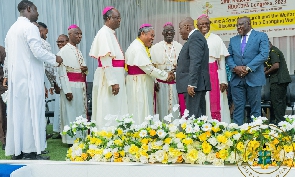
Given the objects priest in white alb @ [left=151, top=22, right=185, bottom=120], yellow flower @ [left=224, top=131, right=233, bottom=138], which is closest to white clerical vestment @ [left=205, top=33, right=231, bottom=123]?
priest in white alb @ [left=151, top=22, right=185, bottom=120]

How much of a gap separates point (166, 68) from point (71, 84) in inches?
58.8

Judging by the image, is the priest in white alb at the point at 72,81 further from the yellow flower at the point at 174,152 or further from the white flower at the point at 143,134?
the yellow flower at the point at 174,152

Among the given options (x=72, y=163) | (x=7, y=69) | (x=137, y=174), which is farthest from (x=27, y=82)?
(x=137, y=174)

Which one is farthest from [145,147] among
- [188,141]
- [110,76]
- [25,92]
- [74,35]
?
[74,35]

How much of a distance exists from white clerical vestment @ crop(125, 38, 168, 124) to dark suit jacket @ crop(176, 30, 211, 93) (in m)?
0.75

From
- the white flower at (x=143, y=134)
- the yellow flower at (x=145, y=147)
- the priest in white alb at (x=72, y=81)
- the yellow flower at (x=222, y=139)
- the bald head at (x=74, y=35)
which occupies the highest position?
the bald head at (x=74, y=35)

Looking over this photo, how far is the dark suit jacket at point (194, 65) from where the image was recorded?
4953 mm

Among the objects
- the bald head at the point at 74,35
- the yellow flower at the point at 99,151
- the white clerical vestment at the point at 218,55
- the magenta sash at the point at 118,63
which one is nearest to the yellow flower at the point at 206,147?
the yellow flower at the point at 99,151

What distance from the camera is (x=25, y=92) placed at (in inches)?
195

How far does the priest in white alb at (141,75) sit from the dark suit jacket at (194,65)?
0.76 meters

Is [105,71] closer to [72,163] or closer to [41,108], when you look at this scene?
[41,108]

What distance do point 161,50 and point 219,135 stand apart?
12.4 ft

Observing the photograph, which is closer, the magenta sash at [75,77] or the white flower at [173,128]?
the white flower at [173,128]

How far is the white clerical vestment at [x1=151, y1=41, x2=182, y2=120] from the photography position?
273 inches
